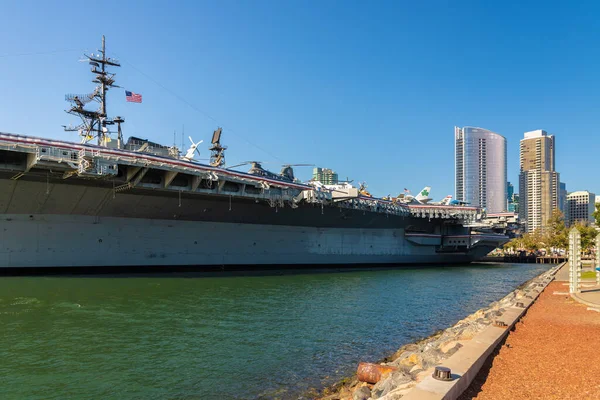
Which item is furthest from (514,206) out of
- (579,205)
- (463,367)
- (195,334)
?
(463,367)

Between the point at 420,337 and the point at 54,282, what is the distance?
15.8 meters

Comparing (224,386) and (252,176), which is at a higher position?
(252,176)

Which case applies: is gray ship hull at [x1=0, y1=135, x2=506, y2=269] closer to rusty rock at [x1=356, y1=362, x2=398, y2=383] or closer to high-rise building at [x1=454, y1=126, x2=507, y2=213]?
rusty rock at [x1=356, y1=362, x2=398, y2=383]

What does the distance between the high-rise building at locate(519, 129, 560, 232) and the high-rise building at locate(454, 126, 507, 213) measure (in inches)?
484

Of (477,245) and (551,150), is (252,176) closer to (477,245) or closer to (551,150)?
(477,245)

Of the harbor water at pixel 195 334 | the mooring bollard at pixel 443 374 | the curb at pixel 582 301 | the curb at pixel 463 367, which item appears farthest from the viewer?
the curb at pixel 582 301

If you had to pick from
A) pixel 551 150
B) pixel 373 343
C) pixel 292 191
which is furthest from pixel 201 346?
pixel 551 150

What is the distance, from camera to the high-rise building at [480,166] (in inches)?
7520

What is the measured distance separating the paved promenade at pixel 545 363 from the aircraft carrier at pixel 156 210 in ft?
53.2

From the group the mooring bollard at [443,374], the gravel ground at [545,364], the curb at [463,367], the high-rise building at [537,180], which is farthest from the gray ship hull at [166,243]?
the high-rise building at [537,180]

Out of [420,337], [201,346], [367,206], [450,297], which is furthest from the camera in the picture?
[367,206]

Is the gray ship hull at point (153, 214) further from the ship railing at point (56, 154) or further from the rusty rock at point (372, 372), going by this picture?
the rusty rock at point (372, 372)

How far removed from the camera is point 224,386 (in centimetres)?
689

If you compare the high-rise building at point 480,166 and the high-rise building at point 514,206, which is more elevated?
the high-rise building at point 480,166
